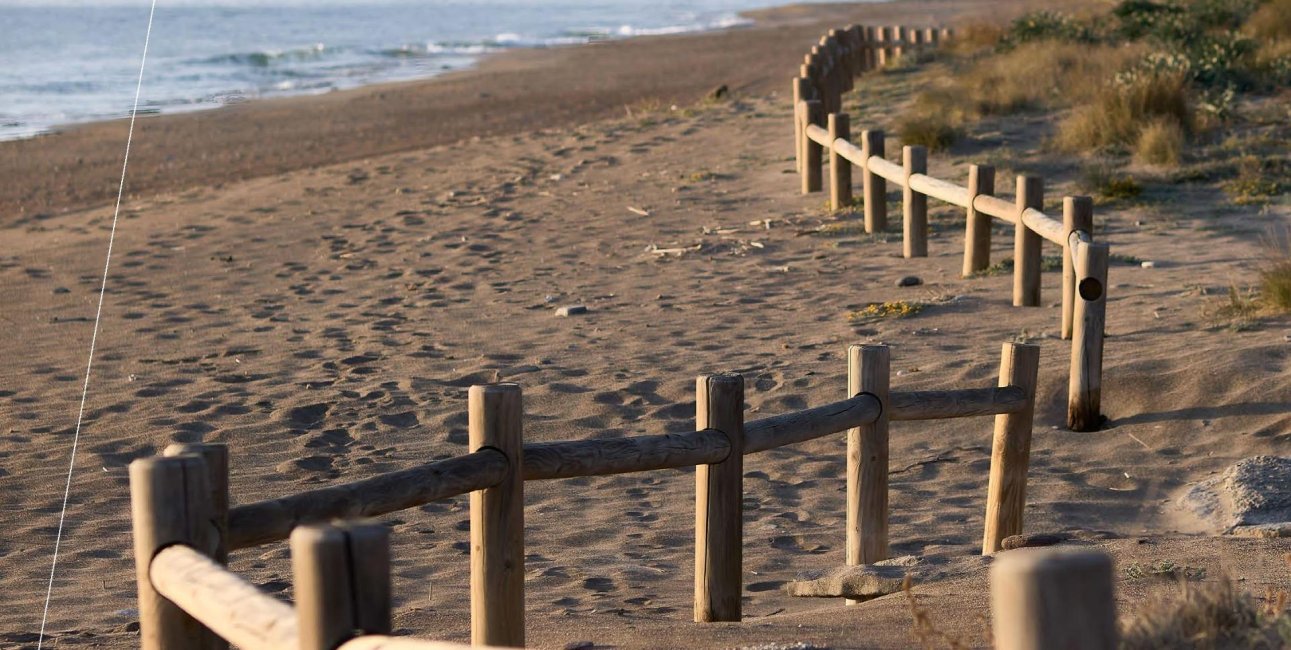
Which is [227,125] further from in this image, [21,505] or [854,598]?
[854,598]

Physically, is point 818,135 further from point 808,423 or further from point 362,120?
point 362,120

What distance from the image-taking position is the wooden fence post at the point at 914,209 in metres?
10.3

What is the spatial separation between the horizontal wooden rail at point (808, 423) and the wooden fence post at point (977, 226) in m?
4.79

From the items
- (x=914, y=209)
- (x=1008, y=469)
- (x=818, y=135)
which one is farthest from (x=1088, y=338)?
(x=818, y=135)

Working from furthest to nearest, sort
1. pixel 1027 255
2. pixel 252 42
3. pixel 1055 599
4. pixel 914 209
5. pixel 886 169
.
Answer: pixel 252 42 < pixel 886 169 < pixel 914 209 < pixel 1027 255 < pixel 1055 599

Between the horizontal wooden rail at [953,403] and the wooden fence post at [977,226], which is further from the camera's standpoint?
the wooden fence post at [977,226]

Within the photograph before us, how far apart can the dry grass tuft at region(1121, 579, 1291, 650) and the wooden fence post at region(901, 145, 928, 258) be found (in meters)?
7.42

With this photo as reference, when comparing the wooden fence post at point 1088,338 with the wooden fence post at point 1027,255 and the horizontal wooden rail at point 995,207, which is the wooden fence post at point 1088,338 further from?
the horizontal wooden rail at point 995,207

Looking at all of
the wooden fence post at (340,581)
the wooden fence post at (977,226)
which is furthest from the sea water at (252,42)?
the wooden fence post at (340,581)

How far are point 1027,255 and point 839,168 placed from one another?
3.76 m

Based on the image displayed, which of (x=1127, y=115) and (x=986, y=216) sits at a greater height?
(x=1127, y=115)

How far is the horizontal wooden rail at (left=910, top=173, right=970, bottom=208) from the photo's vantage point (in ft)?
31.4

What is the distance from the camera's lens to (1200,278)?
924 centimetres

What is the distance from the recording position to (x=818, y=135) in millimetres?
12820
